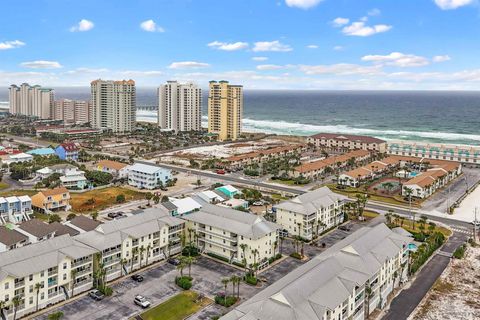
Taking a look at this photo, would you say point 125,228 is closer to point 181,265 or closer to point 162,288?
point 181,265

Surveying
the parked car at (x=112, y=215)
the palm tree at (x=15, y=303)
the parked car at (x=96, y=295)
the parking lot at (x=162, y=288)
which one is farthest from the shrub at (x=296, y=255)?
the palm tree at (x=15, y=303)

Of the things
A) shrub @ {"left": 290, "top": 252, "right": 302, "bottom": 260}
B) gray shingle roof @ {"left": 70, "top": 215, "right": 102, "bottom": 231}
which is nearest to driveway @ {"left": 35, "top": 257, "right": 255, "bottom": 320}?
shrub @ {"left": 290, "top": 252, "right": 302, "bottom": 260}

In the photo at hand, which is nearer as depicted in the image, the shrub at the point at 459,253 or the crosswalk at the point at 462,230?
the shrub at the point at 459,253

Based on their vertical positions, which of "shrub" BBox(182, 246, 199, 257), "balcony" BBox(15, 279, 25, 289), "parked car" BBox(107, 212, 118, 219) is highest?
"parked car" BBox(107, 212, 118, 219)

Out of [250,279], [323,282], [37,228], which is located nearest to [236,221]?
[250,279]

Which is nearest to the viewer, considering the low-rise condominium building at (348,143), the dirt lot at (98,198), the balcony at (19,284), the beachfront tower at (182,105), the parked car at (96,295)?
the balcony at (19,284)

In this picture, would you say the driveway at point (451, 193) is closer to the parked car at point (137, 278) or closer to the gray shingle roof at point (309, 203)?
the gray shingle roof at point (309, 203)

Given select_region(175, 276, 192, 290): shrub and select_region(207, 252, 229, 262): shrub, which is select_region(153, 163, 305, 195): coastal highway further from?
select_region(175, 276, 192, 290): shrub

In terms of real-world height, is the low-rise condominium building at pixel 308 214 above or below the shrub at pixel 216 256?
above
